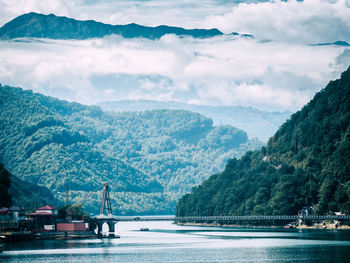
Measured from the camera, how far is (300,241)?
14412 centimetres

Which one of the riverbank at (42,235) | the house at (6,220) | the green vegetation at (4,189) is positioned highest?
the green vegetation at (4,189)

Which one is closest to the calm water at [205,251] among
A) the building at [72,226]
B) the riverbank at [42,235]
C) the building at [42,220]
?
the riverbank at [42,235]

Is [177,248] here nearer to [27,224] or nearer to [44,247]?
[44,247]

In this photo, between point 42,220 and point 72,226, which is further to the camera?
point 42,220

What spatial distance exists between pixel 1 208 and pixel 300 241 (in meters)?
76.5

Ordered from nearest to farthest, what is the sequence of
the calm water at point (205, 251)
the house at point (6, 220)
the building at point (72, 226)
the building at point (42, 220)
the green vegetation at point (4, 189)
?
the calm water at point (205, 251) < the house at point (6, 220) < the green vegetation at point (4, 189) < the building at point (72, 226) < the building at point (42, 220)

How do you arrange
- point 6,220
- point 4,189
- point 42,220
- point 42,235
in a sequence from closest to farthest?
point 6,220, point 4,189, point 42,235, point 42,220

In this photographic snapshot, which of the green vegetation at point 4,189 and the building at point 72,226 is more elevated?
the green vegetation at point 4,189

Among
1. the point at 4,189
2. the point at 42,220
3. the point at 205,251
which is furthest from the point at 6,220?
the point at 205,251

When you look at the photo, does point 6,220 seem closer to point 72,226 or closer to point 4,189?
point 4,189

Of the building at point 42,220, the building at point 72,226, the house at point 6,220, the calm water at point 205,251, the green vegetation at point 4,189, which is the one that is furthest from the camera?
the building at point 42,220

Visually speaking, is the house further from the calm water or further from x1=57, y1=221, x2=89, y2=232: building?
the calm water

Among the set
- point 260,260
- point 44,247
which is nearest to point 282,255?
point 260,260

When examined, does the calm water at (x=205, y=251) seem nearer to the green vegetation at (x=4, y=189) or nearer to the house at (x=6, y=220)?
the house at (x=6, y=220)
